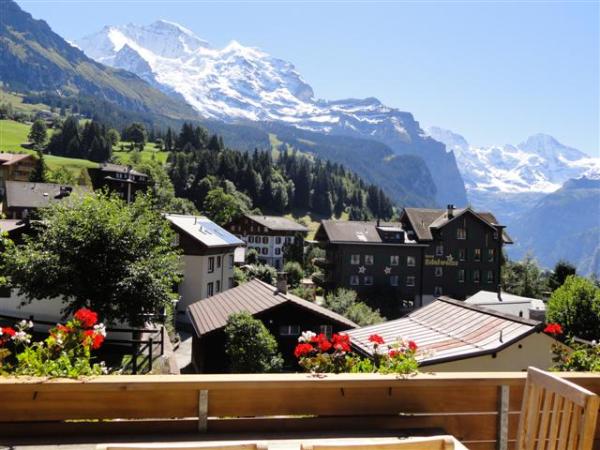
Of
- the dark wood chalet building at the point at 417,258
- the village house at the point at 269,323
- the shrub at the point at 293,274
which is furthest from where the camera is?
the shrub at the point at 293,274

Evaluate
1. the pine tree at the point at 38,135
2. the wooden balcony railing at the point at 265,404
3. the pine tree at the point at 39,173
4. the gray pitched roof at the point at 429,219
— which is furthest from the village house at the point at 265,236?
the wooden balcony railing at the point at 265,404

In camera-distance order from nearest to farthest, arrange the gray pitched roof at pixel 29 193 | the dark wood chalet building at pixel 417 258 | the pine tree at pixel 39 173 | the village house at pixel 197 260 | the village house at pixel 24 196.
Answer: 1. the village house at pixel 197 260
2. the dark wood chalet building at pixel 417 258
3. the village house at pixel 24 196
4. the gray pitched roof at pixel 29 193
5. the pine tree at pixel 39 173

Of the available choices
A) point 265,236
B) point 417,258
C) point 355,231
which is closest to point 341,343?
point 355,231

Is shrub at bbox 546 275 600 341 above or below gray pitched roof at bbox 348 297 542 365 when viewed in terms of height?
below

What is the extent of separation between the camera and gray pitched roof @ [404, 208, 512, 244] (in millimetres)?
60997

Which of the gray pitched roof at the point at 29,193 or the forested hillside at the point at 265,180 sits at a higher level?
the forested hillside at the point at 265,180

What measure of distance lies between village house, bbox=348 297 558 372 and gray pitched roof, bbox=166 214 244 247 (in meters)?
26.1

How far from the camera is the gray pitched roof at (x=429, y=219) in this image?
6100cm

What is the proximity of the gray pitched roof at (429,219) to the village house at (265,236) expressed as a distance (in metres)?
29.4

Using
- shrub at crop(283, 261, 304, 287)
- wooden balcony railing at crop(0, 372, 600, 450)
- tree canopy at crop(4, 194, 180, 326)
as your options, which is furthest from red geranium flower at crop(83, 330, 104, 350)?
shrub at crop(283, 261, 304, 287)

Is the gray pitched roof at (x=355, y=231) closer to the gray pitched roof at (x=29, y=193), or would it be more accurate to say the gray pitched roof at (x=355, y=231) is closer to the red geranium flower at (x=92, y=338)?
the gray pitched roof at (x=29, y=193)

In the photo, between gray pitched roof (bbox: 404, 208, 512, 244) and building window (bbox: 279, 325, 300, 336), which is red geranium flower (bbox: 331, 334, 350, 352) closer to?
building window (bbox: 279, 325, 300, 336)

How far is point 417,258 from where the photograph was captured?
6106 cm

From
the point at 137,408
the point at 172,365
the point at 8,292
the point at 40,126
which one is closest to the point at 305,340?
the point at 137,408
